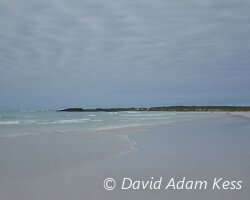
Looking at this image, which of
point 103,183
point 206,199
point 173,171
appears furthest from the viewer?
point 173,171

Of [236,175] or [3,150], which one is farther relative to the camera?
[3,150]

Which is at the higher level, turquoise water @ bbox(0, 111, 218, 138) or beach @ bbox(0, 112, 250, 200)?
beach @ bbox(0, 112, 250, 200)

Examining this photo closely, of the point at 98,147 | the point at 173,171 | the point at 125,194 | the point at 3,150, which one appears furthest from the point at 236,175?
the point at 3,150

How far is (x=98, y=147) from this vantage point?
36.8 feet

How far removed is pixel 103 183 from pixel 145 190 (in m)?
0.87

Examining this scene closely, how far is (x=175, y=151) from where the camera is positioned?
974cm

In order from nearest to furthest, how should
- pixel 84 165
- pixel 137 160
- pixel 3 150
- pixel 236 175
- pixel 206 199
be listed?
pixel 206 199
pixel 236 175
pixel 84 165
pixel 137 160
pixel 3 150

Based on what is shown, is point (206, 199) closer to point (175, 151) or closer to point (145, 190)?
point (145, 190)

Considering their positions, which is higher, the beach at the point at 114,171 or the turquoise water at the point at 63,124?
the beach at the point at 114,171

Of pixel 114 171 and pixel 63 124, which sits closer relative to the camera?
pixel 114 171

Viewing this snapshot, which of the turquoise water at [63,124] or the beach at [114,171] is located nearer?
the beach at [114,171]

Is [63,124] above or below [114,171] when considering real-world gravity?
below

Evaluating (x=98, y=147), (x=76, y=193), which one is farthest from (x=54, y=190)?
(x=98, y=147)

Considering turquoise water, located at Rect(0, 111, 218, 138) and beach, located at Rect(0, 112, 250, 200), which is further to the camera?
turquoise water, located at Rect(0, 111, 218, 138)
